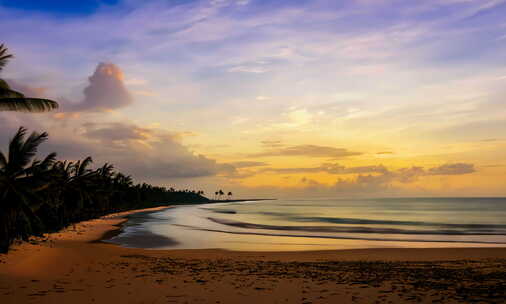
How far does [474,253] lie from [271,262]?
1329 cm

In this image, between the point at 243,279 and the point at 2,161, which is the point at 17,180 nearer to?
the point at 2,161

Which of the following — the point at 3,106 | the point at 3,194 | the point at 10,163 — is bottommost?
the point at 3,194

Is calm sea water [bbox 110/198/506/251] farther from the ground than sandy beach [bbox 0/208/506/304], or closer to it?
closer to it

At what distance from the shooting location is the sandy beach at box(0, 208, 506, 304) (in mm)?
11859

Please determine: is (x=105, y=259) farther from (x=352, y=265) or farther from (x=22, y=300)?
(x=352, y=265)

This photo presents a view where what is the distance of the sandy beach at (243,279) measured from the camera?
11859 millimetres

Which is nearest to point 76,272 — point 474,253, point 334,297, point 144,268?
point 144,268

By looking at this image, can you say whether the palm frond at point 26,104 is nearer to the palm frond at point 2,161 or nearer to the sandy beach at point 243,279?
the palm frond at point 2,161

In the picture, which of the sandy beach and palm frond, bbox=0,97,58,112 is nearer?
the sandy beach

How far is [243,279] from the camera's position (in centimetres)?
1461

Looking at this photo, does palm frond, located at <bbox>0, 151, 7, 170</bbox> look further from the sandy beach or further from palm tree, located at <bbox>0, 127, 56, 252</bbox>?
the sandy beach

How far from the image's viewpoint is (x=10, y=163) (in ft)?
58.8

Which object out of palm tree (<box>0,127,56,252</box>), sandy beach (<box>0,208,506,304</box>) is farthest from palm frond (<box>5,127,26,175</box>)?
sandy beach (<box>0,208,506,304</box>)

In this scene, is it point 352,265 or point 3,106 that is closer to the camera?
point 3,106
